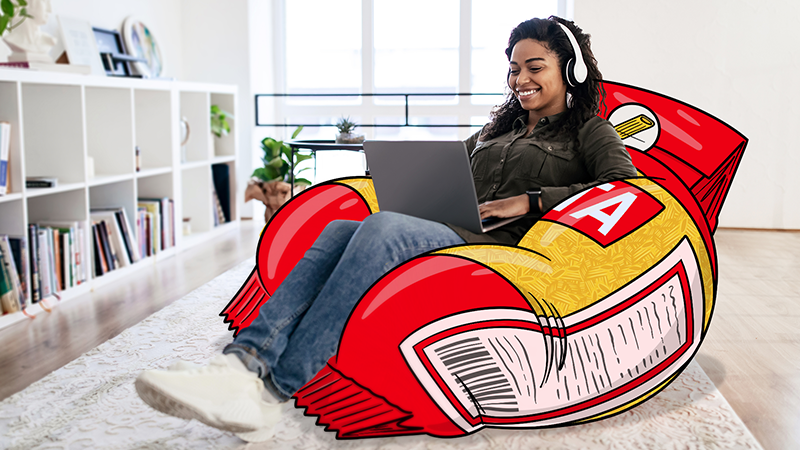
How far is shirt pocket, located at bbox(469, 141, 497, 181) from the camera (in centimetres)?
184

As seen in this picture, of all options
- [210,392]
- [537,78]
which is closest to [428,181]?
[537,78]

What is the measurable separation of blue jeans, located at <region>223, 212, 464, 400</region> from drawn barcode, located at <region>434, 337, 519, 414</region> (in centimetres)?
22

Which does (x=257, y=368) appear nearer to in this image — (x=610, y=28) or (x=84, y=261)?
(x=84, y=261)

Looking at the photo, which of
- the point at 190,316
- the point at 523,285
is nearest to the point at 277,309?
the point at 523,285

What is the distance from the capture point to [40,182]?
2455 millimetres

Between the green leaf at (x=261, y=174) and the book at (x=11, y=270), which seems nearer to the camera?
the book at (x=11, y=270)

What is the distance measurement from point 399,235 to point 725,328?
1.53 meters

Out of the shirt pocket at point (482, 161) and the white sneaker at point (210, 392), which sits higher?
the shirt pocket at point (482, 161)

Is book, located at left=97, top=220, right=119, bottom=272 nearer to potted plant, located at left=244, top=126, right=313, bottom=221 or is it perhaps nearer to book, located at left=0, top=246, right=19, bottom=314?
book, located at left=0, top=246, right=19, bottom=314

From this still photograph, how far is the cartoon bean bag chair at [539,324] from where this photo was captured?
4.41ft

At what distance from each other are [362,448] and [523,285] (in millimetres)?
508

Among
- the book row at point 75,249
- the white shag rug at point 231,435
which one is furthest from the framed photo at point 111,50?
the white shag rug at point 231,435

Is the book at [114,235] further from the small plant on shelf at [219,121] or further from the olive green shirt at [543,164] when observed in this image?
the olive green shirt at [543,164]

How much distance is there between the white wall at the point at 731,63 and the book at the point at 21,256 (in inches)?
135
